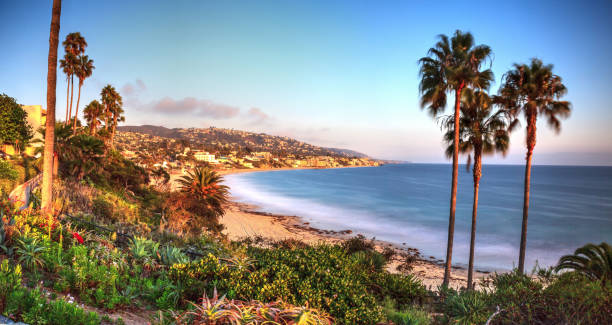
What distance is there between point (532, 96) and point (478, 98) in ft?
9.30

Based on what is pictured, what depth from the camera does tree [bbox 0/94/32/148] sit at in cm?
2375

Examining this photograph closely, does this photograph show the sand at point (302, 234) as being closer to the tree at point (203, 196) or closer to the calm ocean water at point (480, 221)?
the tree at point (203, 196)

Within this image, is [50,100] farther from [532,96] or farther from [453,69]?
[532,96]

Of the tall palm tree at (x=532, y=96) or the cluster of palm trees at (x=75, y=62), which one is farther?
the cluster of palm trees at (x=75, y=62)

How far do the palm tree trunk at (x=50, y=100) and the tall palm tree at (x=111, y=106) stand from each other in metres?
32.0

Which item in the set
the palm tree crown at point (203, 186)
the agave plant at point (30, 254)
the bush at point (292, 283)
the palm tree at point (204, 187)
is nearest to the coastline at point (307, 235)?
the palm tree at point (204, 187)

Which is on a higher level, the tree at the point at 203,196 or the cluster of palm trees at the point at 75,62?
the cluster of palm trees at the point at 75,62

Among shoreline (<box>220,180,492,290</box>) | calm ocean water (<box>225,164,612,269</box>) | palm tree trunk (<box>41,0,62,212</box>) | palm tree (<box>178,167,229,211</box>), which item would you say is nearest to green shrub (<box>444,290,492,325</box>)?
shoreline (<box>220,180,492,290</box>)

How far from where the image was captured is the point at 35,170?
17.9 m

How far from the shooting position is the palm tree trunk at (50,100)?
7645mm

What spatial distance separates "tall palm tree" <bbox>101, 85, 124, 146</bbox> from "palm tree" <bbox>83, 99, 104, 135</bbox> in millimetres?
700

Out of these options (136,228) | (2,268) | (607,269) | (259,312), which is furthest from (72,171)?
(607,269)

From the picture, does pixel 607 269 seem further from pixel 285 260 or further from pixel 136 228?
pixel 136 228

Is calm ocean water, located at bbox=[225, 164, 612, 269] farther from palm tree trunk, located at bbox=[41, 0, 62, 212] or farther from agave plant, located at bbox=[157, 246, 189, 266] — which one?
palm tree trunk, located at bbox=[41, 0, 62, 212]
